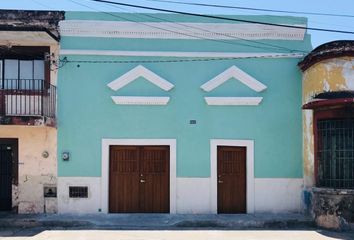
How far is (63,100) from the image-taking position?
14.2 meters

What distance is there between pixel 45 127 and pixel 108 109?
1.90 metres

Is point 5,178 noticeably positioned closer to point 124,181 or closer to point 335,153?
point 124,181

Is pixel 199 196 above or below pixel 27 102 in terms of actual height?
below

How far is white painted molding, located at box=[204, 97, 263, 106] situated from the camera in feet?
46.2

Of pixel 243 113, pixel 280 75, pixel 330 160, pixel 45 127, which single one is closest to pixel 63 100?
pixel 45 127

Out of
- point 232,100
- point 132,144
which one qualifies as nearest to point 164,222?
point 132,144

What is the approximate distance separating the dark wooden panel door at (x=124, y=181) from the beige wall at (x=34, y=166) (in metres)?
1.67

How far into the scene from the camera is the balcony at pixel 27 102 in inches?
520

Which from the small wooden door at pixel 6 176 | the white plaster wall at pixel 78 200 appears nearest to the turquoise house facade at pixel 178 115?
the white plaster wall at pixel 78 200

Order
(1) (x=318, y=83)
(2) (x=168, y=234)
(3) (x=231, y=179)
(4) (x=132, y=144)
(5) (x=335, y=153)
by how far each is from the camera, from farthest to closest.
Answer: (3) (x=231, y=179) → (4) (x=132, y=144) → (1) (x=318, y=83) → (5) (x=335, y=153) → (2) (x=168, y=234)

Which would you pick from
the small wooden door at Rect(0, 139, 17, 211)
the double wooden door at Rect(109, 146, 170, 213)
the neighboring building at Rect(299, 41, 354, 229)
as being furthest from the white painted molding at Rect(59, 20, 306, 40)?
the small wooden door at Rect(0, 139, 17, 211)

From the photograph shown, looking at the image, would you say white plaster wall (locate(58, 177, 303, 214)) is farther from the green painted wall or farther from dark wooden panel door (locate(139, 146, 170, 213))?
dark wooden panel door (locate(139, 146, 170, 213))

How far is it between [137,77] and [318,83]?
203 inches

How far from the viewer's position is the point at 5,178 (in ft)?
→ 47.6
